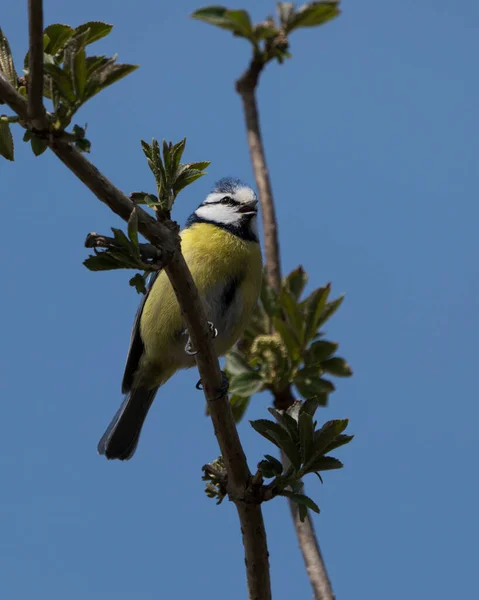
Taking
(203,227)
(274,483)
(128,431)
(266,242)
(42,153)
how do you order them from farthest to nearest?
1. (128,431)
2. (203,227)
3. (266,242)
4. (274,483)
5. (42,153)

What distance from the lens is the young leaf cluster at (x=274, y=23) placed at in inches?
90.2

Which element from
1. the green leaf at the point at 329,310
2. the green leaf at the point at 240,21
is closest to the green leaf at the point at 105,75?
the green leaf at the point at 240,21

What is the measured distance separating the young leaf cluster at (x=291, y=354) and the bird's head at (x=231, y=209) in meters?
0.99

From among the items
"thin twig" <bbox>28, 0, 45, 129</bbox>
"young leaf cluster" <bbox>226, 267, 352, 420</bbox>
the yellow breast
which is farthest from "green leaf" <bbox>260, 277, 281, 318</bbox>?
"thin twig" <bbox>28, 0, 45, 129</bbox>

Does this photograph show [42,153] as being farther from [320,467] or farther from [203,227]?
[203,227]

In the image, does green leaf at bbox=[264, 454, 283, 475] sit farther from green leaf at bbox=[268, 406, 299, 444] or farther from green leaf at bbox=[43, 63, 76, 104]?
green leaf at bbox=[43, 63, 76, 104]

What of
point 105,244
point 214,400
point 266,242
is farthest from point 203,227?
point 105,244

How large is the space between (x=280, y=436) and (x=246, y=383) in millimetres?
848

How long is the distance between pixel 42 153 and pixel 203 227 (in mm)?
2521

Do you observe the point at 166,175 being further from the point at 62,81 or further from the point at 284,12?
the point at 284,12

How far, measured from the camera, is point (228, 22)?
2301 mm

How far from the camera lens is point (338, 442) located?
7.88 feet

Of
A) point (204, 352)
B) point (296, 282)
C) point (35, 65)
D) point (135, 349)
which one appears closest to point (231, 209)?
point (135, 349)

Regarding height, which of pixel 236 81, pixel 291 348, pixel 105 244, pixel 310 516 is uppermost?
pixel 236 81
